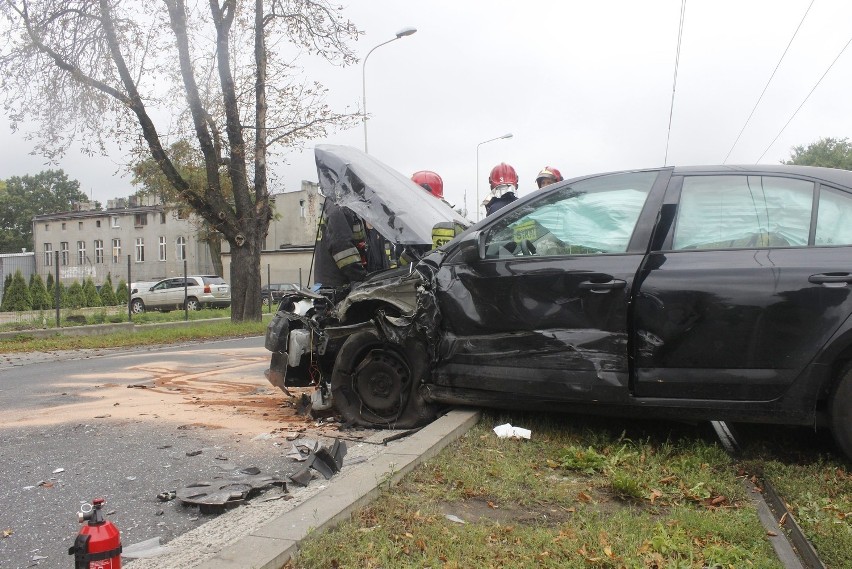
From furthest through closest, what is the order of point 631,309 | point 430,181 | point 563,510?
point 430,181, point 631,309, point 563,510

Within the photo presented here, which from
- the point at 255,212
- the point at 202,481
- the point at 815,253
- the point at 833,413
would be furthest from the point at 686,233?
the point at 255,212

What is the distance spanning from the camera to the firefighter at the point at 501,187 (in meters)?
7.13

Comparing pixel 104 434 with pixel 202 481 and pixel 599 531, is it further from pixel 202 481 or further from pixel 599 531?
pixel 599 531

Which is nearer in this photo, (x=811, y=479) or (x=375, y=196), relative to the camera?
(x=811, y=479)

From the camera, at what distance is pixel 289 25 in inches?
662

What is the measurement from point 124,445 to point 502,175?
4746 mm

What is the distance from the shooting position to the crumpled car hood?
525cm

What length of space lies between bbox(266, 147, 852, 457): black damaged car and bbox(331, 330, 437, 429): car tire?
0.01m

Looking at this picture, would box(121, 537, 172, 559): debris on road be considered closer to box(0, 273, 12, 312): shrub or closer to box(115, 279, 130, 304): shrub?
box(0, 273, 12, 312): shrub

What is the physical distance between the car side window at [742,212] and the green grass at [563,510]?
119cm

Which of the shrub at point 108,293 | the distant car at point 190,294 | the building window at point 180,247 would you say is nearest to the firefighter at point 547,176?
the shrub at point 108,293

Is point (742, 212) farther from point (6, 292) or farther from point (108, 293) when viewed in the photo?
point (108, 293)

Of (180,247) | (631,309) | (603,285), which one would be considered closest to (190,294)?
(603,285)

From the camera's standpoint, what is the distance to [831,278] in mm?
3482
